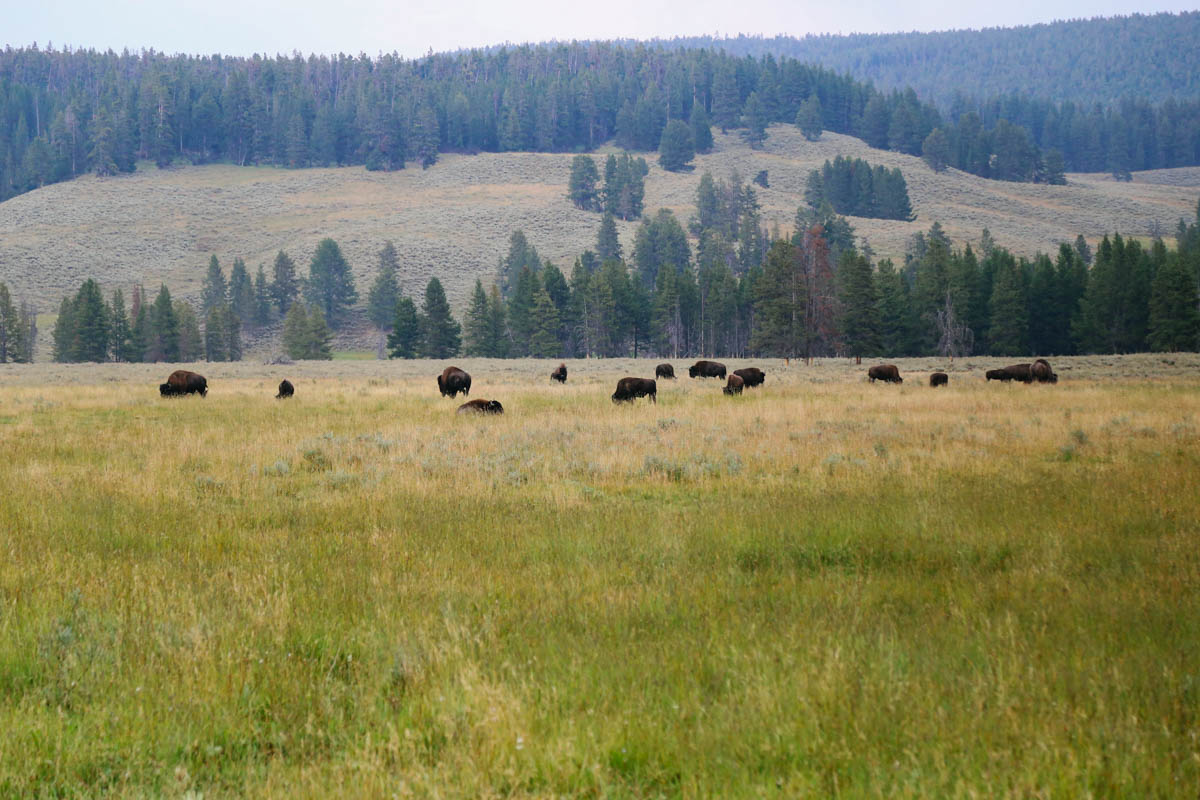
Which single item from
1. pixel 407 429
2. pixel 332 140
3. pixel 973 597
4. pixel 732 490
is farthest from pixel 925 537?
pixel 332 140

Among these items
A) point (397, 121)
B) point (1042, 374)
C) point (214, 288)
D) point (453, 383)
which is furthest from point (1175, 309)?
point (397, 121)

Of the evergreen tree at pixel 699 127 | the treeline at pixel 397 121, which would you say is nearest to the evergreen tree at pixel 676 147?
the treeline at pixel 397 121

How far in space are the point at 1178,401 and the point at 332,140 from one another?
7210 inches

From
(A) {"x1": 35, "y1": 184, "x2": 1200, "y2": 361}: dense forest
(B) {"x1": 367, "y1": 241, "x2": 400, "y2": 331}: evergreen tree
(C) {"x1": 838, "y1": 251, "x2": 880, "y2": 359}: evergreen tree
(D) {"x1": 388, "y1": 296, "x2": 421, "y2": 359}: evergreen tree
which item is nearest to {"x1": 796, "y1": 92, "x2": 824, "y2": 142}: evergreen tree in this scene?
(A) {"x1": 35, "y1": 184, "x2": 1200, "y2": 361}: dense forest

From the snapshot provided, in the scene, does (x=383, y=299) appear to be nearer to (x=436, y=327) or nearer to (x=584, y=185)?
(x=436, y=327)

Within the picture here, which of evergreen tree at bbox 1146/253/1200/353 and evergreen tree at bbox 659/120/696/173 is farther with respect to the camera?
evergreen tree at bbox 659/120/696/173

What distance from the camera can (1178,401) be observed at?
2125 cm

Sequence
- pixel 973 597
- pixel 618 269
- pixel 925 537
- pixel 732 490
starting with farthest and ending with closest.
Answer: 1. pixel 618 269
2. pixel 732 490
3. pixel 925 537
4. pixel 973 597

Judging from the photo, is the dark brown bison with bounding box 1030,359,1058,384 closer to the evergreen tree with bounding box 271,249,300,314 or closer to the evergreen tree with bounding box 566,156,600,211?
the evergreen tree with bounding box 271,249,300,314

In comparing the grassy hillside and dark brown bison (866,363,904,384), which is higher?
the grassy hillside

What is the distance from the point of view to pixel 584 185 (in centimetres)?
14462

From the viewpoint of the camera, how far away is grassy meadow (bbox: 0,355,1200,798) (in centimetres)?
359

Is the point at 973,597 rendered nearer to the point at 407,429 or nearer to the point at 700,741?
the point at 700,741

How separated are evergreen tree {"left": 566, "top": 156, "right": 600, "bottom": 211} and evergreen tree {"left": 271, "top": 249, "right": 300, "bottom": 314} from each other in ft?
179
